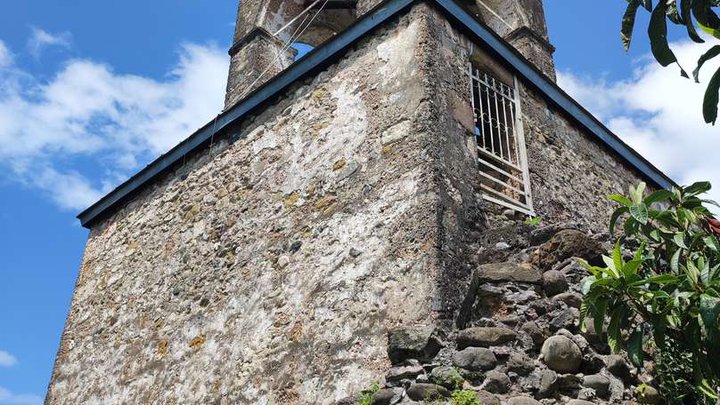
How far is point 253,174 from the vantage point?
22.1 ft

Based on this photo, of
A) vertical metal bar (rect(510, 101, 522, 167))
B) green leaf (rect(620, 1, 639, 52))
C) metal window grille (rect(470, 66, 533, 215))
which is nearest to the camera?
green leaf (rect(620, 1, 639, 52))

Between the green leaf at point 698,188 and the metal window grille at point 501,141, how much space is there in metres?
1.45

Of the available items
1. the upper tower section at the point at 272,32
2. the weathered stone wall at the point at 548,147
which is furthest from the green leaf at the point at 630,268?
the upper tower section at the point at 272,32

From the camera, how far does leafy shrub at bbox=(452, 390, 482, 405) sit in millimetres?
3947

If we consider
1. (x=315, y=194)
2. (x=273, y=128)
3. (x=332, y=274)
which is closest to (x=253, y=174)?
(x=273, y=128)

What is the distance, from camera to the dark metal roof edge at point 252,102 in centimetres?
622

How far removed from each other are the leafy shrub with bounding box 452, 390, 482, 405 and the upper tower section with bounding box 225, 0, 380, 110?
5159 millimetres

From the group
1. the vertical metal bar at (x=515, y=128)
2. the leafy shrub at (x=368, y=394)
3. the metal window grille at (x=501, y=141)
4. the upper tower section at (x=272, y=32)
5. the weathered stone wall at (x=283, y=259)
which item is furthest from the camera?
the upper tower section at (x=272, y=32)

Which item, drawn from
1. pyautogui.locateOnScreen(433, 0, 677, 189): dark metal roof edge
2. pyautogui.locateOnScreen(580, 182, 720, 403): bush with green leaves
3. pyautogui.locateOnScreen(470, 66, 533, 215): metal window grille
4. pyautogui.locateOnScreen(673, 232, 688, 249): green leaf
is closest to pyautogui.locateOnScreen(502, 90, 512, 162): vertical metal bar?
pyautogui.locateOnScreen(470, 66, 533, 215): metal window grille

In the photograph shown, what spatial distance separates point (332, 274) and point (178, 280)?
2041mm

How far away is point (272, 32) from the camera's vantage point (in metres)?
9.33

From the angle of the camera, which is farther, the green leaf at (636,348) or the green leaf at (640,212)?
the green leaf at (640,212)

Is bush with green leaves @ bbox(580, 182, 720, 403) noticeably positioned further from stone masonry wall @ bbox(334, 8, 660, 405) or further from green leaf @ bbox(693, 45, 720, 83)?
green leaf @ bbox(693, 45, 720, 83)

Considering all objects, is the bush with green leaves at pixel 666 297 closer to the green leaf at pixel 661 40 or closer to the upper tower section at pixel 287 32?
the green leaf at pixel 661 40
